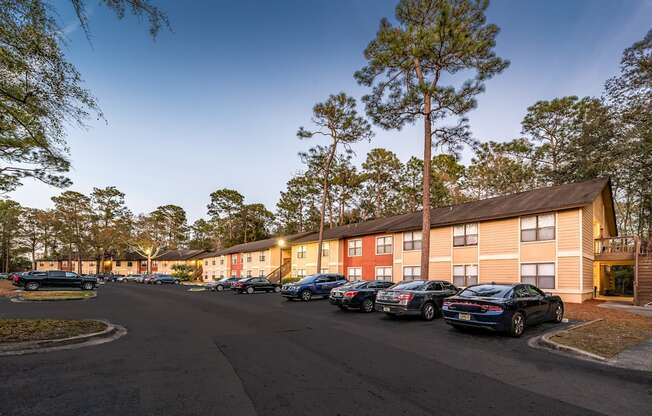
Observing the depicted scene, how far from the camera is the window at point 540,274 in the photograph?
19.8 metres

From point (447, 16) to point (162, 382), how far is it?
21.5 metres

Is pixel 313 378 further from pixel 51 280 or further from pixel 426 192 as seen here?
pixel 51 280

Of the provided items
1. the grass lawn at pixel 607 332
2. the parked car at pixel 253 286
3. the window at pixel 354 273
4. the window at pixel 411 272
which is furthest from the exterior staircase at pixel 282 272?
the grass lawn at pixel 607 332

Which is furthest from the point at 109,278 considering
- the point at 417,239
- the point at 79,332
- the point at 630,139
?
the point at 630,139

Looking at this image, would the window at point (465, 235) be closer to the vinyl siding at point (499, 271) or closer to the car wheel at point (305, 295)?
the vinyl siding at point (499, 271)

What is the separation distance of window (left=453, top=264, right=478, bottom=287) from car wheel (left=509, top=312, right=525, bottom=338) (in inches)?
492

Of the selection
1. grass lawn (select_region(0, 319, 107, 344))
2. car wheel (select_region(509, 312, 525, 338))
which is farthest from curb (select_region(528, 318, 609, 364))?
grass lawn (select_region(0, 319, 107, 344))

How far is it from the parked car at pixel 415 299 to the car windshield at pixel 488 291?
7.84ft

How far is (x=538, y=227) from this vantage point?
2047 cm

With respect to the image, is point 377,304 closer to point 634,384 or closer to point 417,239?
point 634,384

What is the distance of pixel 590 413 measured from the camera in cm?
496

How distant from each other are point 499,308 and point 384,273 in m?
19.4

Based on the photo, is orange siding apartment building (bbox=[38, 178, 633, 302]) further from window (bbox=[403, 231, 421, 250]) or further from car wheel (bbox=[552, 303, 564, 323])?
car wheel (bbox=[552, 303, 564, 323])

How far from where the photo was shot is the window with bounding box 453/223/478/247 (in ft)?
77.0
